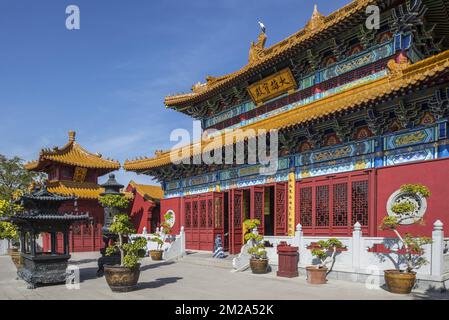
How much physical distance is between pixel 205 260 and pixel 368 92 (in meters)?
8.67

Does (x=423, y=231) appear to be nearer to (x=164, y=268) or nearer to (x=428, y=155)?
(x=428, y=155)

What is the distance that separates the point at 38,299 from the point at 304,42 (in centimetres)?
1092

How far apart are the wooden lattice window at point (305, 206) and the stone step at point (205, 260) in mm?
3031

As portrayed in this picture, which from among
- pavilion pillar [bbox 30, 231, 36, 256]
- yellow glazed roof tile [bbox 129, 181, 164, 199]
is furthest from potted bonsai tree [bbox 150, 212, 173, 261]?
pavilion pillar [bbox 30, 231, 36, 256]

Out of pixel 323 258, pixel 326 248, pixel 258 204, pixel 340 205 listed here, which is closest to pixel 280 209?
pixel 258 204

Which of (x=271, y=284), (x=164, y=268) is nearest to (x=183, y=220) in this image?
(x=164, y=268)

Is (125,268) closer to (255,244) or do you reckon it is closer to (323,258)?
(255,244)

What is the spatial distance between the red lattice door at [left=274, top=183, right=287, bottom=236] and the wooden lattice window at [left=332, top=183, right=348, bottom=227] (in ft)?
7.11

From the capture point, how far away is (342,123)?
11.6 metres

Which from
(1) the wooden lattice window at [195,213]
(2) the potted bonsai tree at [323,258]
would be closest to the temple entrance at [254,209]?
(1) the wooden lattice window at [195,213]

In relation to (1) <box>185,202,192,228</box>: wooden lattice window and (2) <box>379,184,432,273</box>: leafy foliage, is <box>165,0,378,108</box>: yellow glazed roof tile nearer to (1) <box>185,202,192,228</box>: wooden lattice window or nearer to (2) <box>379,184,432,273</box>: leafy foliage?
(1) <box>185,202,192,228</box>: wooden lattice window

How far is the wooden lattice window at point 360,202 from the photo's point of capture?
11.0 metres

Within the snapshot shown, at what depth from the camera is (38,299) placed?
8.58 meters

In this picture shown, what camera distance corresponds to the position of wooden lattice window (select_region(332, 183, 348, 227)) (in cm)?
1148
